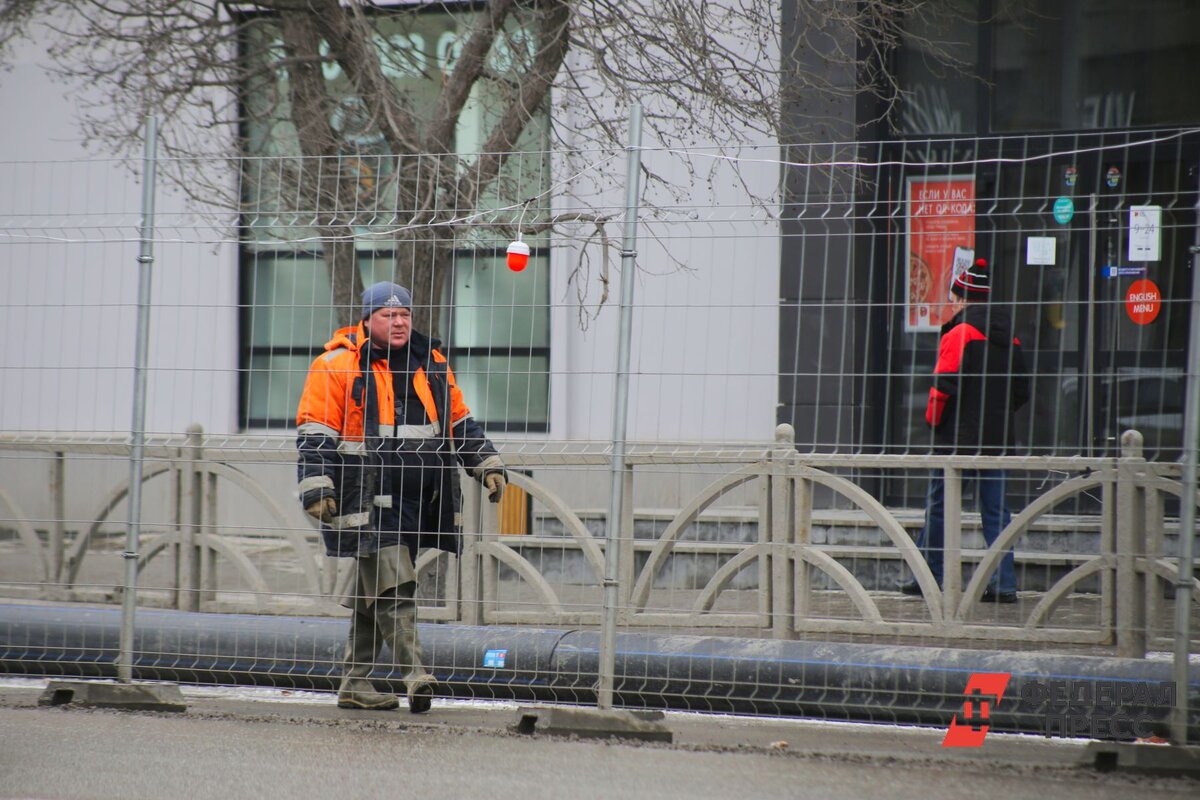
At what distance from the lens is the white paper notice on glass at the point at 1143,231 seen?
5.10 m

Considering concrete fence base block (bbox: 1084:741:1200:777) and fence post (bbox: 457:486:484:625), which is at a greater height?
fence post (bbox: 457:486:484:625)

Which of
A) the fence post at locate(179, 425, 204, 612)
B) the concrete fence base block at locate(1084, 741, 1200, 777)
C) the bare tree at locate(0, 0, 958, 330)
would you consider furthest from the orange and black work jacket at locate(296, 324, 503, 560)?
the concrete fence base block at locate(1084, 741, 1200, 777)

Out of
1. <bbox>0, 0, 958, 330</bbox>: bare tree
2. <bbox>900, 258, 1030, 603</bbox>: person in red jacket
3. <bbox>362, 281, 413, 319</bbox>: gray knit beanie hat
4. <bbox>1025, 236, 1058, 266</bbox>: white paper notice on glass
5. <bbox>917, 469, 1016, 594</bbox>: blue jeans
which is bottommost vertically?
<bbox>917, 469, 1016, 594</bbox>: blue jeans

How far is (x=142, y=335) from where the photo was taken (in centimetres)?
548

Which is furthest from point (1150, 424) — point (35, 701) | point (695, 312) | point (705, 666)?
point (35, 701)

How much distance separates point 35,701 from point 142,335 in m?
1.77

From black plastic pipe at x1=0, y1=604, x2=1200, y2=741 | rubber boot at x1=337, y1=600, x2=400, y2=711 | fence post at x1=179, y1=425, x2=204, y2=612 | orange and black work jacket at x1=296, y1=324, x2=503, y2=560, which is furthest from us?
fence post at x1=179, y1=425, x2=204, y2=612

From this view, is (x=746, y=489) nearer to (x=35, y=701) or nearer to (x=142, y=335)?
(x=142, y=335)

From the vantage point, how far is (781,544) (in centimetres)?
577

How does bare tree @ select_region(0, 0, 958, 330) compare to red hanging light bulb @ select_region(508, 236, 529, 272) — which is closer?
red hanging light bulb @ select_region(508, 236, 529, 272)

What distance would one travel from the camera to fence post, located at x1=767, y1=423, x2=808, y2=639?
5.79m

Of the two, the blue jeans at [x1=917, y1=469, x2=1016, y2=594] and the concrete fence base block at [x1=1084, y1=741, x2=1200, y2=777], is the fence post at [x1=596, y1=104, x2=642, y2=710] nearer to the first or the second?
the blue jeans at [x1=917, y1=469, x2=1016, y2=594]

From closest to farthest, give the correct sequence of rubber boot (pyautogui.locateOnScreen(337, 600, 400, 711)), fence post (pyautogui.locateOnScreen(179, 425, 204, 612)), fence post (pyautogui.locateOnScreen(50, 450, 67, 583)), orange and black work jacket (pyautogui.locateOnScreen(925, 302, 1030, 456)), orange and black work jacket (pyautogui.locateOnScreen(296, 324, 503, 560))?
orange and black work jacket (pyautogui.locateOnScreen(296, 324, 503, 560)), rubber boot (pyautogui.locateOnScreen(337, 600, 400, 711)), fence post (pyautogui.locateOnScreen(179, 425, 204, 612)), fence post (pyautogui.locateOnScreen(50, 450, 67, 583)), orange and black work jacket (pyautogui.locateOnScreen(925, 302, 1030, 456))

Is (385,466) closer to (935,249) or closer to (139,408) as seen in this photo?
(139,408)
